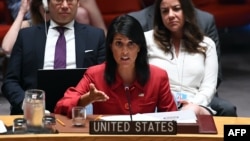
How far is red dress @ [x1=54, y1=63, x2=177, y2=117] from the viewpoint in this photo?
3096 millimetres

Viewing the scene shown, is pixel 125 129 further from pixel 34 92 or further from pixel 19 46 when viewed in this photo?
pixel 19 46

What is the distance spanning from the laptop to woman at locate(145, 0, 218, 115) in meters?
0.61

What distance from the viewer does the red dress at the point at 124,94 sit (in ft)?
10.2

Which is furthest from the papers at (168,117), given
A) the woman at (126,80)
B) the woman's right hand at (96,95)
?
the woman at (126,80)

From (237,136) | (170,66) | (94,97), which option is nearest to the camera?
(237,136)

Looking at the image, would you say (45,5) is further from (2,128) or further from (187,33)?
(2,128)

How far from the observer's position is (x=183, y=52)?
12.3 ft

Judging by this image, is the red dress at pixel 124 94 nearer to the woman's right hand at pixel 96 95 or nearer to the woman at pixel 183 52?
the woman's right hand at pixel 96 95

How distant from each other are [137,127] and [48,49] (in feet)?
4.28

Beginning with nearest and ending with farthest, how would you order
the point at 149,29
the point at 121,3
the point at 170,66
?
the point at 170,66 → the point at 149,29 → the point at 121,3

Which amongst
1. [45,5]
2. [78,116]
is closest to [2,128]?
[78,116]

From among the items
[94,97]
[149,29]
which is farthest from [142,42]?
[149,29]

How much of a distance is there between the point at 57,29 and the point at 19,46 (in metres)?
0.25

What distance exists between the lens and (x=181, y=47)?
148 inches
